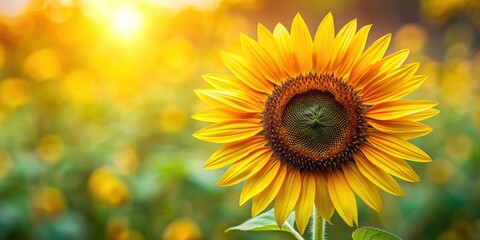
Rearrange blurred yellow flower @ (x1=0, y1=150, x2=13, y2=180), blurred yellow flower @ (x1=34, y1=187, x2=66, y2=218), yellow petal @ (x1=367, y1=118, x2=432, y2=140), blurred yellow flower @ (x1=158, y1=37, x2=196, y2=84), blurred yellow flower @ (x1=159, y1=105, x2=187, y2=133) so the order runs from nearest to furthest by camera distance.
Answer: yellow petal @ (x1=367, y1=118, x2=432, y2=140), blurred yellow flower @ (x1=34, y1=187, x2=66, y2=218), blurred yellow flower @ (x1=0, y1=150, x2=13, y2=180), blurred yellow flower @ (x1=159, y1=105, x2=187, y2=133), blurred yellow flower @ (x1=158, y1=37, x2=196, y2=84)

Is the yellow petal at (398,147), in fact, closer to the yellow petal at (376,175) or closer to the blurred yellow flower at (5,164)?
the yellow petal at (376,175)

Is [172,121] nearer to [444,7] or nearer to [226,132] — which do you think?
[444,7]

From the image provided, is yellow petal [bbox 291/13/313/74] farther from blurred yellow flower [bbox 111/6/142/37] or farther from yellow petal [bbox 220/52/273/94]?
blurred yellow flower [bbox 111/6/142/37]

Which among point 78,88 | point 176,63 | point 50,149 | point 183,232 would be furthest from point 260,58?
point 176,63

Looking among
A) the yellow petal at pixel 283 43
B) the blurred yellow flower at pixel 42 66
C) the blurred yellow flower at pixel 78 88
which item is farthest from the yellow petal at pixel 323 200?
the blurred yellow flower at pixel 42 66

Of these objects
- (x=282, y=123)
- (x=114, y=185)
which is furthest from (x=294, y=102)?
(x=114, y=185)

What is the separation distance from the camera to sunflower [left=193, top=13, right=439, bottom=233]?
3.71 ft

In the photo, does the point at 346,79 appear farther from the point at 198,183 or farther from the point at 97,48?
the point at 97,48

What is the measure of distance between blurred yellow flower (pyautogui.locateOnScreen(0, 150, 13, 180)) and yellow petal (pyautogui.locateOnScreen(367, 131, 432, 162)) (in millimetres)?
2084

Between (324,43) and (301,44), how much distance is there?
0.04 metres

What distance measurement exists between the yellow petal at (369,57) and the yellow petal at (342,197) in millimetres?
165

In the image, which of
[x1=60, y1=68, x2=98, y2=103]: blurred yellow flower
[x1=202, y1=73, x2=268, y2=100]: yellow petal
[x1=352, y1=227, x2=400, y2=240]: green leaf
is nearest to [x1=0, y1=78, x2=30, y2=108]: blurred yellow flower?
[x1=60, y1=68, x2=98, y2=103]: blurred yellow flower

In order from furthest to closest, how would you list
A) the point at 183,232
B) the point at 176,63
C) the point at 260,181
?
→ the point at 176,63, the point at 183,232, the point at 260,181

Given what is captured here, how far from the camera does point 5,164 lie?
2926 millimetres
